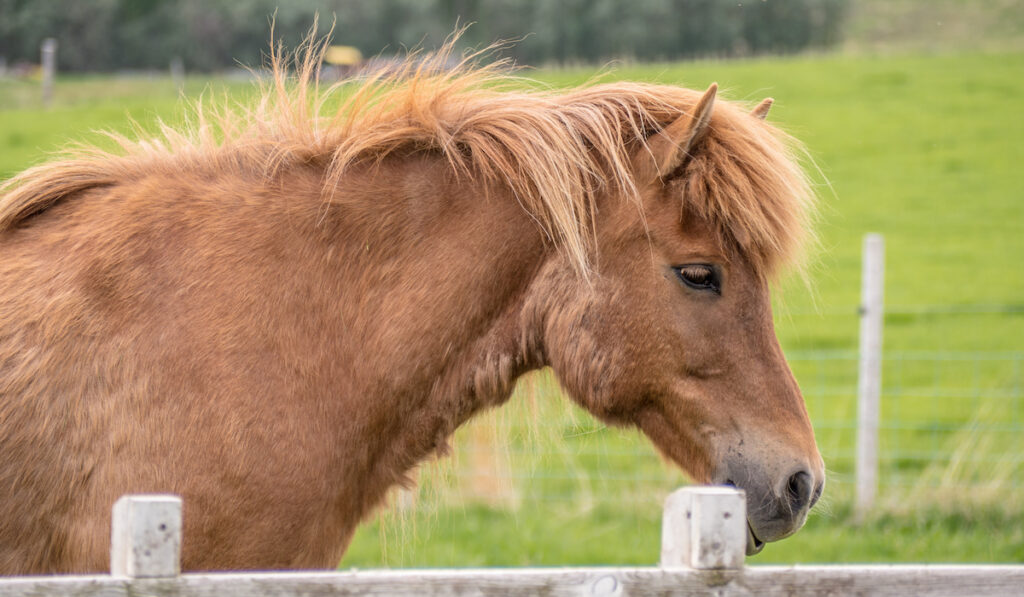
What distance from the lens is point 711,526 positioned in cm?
184

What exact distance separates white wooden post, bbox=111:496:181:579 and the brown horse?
57cm

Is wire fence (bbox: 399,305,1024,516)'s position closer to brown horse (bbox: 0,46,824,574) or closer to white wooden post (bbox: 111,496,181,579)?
brown horse (bbox: 0,46,824,574)

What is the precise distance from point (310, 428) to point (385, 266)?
19.9 inches

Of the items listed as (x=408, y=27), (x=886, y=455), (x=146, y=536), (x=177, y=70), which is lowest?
(x=886, y=455)

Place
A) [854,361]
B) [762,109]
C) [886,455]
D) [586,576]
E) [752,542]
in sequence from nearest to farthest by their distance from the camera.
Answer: [586,576], [752,542], [762,109], [886,455], [854,361]

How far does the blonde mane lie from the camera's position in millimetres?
2537

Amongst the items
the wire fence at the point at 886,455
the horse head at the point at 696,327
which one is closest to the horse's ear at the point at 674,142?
the horse head at the point at 696,327

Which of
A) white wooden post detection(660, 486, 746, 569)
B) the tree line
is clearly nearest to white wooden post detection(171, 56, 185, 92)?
the tree line

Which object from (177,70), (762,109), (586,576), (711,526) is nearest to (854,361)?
(762,109)

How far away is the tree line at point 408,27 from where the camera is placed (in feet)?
61.6

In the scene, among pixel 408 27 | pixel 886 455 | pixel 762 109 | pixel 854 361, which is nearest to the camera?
pixel 762 109

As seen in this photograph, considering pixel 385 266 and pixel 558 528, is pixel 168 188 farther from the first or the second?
pixel 558 528

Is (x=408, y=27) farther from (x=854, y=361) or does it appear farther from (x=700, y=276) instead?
(x=700, y=276)

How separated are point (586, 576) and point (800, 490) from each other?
2.97ft
